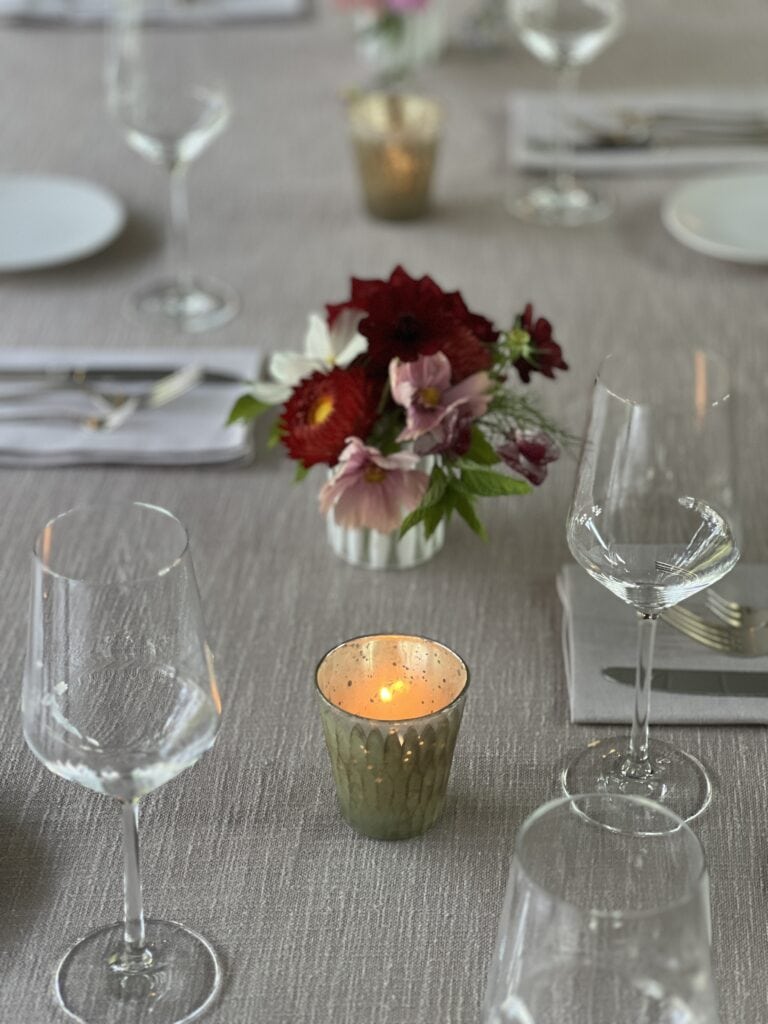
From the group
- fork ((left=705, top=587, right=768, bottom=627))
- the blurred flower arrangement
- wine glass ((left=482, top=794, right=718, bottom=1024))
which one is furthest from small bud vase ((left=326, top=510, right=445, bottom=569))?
the blurred flower arrangement

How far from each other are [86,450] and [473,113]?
0.89m

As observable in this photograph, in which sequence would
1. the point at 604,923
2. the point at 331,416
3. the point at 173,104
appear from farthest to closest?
1. the point at 173,104
2. the point at 331,416
3. the point at 604,923

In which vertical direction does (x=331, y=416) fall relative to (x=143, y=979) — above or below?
above

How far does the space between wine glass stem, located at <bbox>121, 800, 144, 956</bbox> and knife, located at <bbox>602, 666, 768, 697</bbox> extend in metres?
0.36

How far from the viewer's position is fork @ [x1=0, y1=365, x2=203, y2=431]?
1.24 meters

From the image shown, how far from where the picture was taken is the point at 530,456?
987 millimetres

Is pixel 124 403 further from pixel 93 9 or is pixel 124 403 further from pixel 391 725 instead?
pixel 93 9

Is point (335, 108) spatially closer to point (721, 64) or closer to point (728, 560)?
point (721, 64)

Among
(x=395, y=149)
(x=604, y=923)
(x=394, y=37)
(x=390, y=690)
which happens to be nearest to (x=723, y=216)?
(x=395, y=149)

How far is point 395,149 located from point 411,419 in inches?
26.6

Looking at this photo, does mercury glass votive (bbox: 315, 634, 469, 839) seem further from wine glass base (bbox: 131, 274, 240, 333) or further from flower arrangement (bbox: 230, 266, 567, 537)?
wine glass base (bbox: 131, 274, 240, 333)

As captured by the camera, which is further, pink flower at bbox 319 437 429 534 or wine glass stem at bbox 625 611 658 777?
pink flower at bbox 319 437 429 534

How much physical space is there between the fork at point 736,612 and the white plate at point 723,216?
0.58 m

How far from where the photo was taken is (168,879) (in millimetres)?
800
